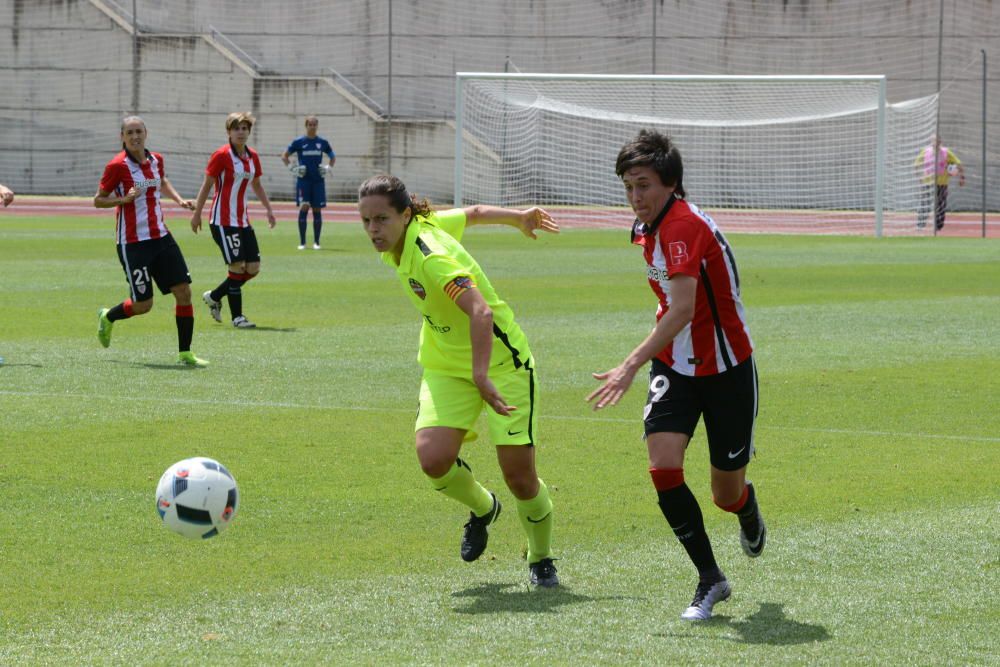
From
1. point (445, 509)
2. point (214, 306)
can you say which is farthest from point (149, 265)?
point (445, 509)

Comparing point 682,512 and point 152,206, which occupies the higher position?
point 152,206

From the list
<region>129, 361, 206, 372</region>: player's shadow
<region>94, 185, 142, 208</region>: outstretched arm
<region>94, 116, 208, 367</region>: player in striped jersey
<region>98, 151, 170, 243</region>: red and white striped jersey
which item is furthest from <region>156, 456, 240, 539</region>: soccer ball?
<region>98, 151, 170, 243</region>: red and white striped jersey

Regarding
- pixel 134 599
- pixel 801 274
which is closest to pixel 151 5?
pixel 801 274

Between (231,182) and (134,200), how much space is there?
3.34 m

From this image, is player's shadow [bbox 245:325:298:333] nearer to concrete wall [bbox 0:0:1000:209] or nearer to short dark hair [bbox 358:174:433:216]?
short dark hair [bbox 358:174:433:216]

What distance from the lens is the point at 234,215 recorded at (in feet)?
51.7

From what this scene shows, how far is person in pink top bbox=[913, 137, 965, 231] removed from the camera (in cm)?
3241

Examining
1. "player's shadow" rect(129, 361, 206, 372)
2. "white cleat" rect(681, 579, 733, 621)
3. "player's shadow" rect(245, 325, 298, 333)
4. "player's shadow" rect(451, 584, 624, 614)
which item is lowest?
"player's shadow" rect(245, 325, 298, 333)

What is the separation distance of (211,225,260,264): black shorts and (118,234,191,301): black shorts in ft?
8.44

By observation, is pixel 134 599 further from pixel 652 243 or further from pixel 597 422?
pixel 597 422

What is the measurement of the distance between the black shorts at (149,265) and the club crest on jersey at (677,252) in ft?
26.5

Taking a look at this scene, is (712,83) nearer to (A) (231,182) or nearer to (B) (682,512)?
(A) (231,182)

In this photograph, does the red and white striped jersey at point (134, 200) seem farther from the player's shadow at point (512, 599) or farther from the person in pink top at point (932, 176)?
the person in pink top at point (932, 176)

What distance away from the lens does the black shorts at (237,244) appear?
1554 cm
